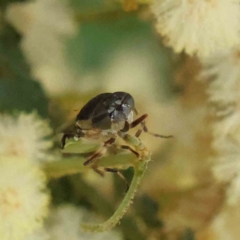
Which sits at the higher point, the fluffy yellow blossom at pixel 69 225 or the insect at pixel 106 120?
the insect at pixel 106 120

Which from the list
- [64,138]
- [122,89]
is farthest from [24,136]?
[122,89]

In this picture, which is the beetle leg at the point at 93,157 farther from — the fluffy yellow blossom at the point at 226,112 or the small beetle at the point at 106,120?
the fluffy yellow blossom at the point at 226,112

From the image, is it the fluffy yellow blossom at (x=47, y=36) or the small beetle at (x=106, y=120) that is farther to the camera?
the fluffy yellow blossom at (x=47, y=36)

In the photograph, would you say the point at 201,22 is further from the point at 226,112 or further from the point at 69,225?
the point at 69,225

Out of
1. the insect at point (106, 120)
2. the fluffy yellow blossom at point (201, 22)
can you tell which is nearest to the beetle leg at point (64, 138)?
the insect at point (106, 120)

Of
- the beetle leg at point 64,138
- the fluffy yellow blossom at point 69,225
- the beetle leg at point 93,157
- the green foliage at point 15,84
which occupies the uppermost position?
the green foliage at point 15,84

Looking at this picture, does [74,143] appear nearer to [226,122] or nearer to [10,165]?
[10,165]

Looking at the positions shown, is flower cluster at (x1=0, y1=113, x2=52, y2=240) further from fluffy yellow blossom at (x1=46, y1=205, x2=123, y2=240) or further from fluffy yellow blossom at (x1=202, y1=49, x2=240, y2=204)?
fluffy yellow blossom at (x1=202, y1=49, x2=240, y2=204)
